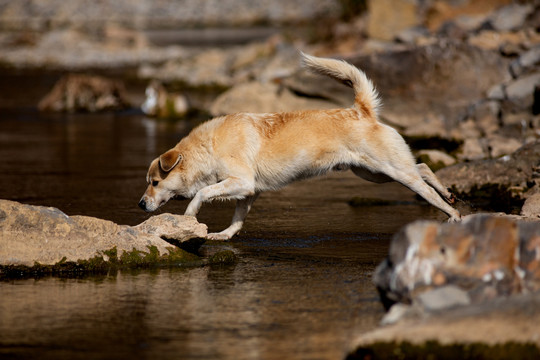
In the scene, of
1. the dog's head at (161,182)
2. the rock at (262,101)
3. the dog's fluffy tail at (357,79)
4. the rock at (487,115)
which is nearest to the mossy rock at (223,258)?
Answer: the dog's head at (161,182)

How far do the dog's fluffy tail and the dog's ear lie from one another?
169 cm

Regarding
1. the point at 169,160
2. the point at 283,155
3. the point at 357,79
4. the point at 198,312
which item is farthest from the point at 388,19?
the point at 198,312

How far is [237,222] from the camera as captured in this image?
29.3 feet

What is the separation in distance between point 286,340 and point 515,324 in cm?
146

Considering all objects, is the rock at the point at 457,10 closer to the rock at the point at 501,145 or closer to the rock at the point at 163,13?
the rock at the point at 501,145

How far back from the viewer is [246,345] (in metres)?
5.48

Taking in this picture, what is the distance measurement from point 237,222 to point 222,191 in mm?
506

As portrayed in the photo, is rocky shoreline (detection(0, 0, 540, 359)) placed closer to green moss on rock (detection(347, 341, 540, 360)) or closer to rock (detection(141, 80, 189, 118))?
green moss on rock (detection(347, 341, 540, 360))

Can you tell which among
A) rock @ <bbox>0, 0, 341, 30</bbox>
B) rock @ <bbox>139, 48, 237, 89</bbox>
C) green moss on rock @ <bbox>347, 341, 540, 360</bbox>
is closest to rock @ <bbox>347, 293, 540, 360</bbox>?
green moss on rock @ <bbox>347, 341, 540, 360</bbox>

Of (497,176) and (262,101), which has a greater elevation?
(262,101)

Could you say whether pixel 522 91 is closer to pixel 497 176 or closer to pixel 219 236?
pixel 497 176

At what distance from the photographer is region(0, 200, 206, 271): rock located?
7.30 m

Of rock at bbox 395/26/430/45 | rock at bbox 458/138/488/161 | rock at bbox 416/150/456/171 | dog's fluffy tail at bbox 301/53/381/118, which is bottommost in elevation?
rock at bbox 416/150/456/171

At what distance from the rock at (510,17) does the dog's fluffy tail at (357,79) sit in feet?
43.2
